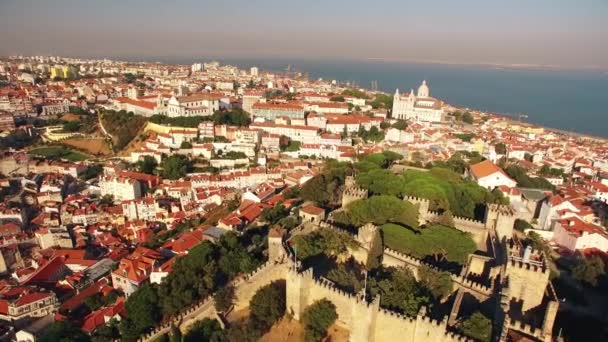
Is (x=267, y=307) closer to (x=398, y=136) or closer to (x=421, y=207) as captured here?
(x=421, y=207)

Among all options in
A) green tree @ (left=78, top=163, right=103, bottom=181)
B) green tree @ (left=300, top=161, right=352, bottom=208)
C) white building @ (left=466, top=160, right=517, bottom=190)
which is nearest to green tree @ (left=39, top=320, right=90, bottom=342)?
green tree @ (left=300, top=161, right=352, bottom=208)

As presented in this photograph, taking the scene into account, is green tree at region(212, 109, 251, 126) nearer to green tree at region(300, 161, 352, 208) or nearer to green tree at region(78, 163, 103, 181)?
green tree at region(78, 163, 103, 181)

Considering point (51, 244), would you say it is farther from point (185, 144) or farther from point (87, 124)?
point (87, 124)

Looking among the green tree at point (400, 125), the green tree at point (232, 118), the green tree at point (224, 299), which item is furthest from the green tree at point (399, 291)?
the green tree at point (232, 118)

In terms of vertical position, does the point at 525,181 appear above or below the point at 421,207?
below

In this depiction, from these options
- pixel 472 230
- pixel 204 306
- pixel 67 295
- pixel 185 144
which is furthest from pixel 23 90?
pixel 472 230

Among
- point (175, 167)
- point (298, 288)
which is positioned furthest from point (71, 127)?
point (298, 288)
